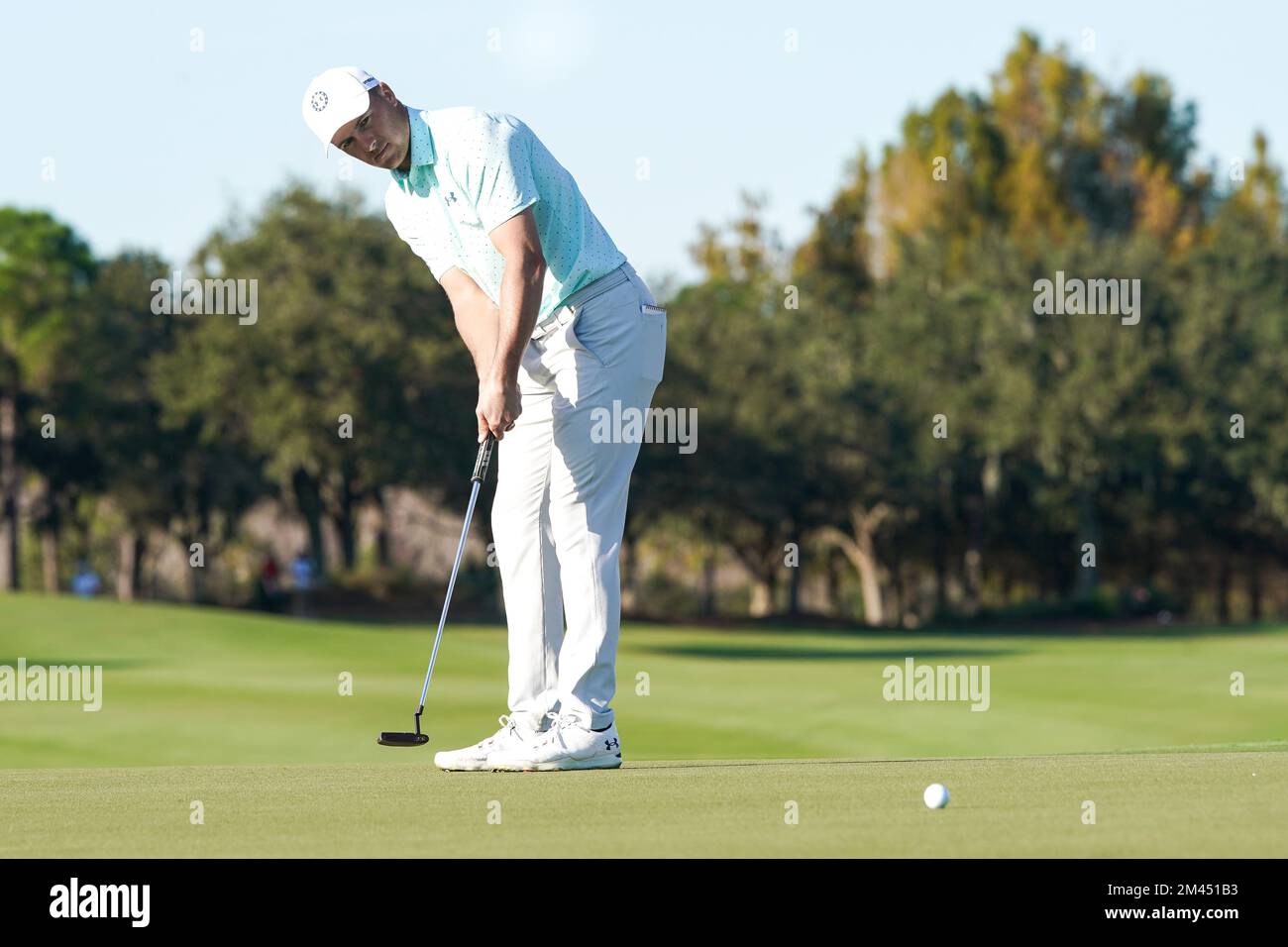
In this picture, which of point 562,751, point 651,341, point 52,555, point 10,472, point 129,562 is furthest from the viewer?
point 129,562

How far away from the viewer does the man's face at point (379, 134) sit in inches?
297

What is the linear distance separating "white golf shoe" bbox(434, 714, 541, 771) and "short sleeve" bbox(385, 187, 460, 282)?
1.90m

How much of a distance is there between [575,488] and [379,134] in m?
1.60

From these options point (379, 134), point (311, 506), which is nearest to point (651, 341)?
point (379, 134)

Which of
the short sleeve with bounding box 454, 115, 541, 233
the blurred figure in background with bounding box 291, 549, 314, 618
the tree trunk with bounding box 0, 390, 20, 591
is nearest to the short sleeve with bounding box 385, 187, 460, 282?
the short sleeve with bounding box 454, 115, 541, 233

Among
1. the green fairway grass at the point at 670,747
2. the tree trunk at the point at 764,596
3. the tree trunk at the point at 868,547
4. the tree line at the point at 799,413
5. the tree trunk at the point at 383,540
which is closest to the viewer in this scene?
the green fairway grass at the point at 670,747

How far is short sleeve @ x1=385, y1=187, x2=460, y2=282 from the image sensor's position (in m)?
8.01

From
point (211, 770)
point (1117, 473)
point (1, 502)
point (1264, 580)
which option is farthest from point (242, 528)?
point (211, 770)

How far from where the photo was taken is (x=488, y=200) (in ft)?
24.8

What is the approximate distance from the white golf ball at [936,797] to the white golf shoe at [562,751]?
77.6 inches

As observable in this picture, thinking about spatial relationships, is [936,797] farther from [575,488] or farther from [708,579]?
[708,579]

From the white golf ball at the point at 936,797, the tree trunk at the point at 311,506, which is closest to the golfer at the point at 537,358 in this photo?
the white golf ball at the point at 936,797

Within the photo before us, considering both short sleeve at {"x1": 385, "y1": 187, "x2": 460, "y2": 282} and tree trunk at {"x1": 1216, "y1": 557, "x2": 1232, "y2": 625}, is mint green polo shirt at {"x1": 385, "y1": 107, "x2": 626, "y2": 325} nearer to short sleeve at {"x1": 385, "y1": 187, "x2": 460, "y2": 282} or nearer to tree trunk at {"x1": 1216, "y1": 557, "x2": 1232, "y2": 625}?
short sleeve at {"x1": 385, "y1": 187, "x2": 460, "y2": 282}

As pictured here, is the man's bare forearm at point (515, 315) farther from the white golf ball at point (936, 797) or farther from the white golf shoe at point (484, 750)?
the white golf ball at point (936, 797)
